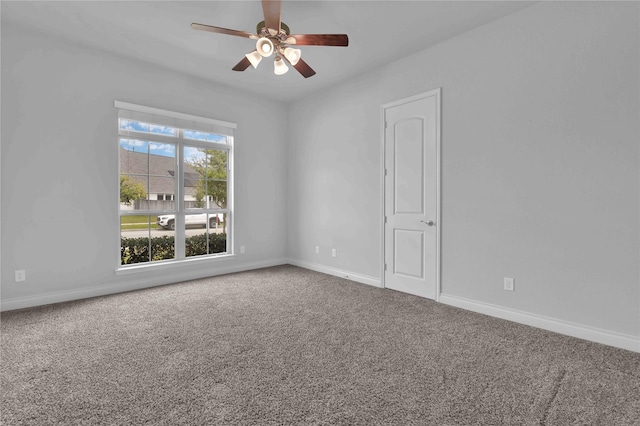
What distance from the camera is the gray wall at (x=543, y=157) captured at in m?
2.42

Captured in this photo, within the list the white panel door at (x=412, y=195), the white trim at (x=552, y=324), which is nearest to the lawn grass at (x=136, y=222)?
the white panel door at (x=412, y=195)

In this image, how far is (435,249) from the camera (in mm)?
3535

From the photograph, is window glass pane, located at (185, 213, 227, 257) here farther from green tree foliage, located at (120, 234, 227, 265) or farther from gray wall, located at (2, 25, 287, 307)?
gray wall, located at (2, 25, 287, 307)

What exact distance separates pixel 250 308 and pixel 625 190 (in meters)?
3.35

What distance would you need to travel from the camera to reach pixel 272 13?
7.74 ft

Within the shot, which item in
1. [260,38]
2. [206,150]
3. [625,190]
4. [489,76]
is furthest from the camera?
[206,150]

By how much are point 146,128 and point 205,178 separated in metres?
1.01

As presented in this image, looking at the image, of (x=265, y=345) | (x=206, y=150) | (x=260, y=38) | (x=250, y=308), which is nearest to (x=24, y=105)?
(x=206, y=150)

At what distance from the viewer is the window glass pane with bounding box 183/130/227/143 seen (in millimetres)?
4496

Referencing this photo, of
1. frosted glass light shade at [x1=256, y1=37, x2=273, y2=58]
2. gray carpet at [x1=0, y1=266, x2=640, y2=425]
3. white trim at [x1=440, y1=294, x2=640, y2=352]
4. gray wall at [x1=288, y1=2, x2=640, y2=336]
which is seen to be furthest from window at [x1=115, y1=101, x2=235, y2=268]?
white trim at [x1=440, y1=294, x2=640, y2=352]

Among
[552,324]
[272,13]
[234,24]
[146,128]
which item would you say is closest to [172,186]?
[146,128]

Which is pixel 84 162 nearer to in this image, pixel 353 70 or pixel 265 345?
pixel 265 345

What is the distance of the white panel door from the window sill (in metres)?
2.47

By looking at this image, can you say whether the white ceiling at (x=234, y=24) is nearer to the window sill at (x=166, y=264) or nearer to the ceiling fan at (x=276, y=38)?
the ceiling fan at (x=276, y=38)
